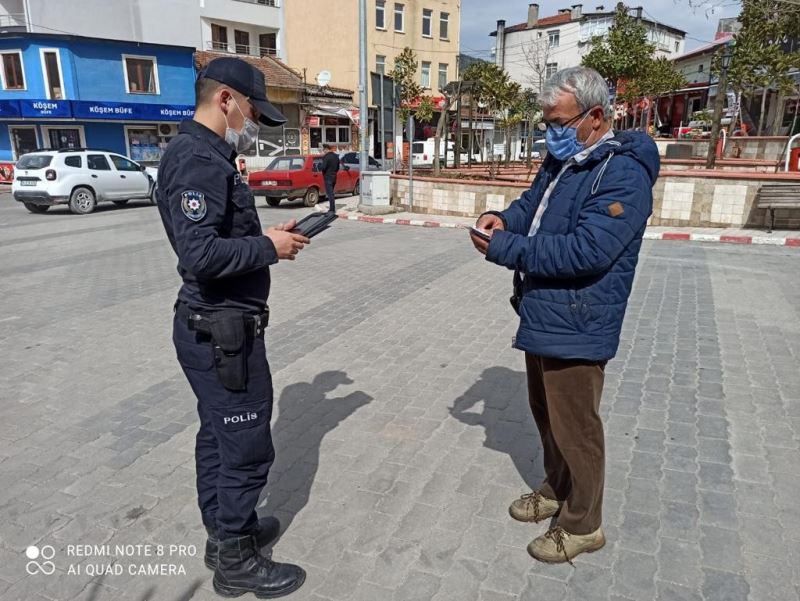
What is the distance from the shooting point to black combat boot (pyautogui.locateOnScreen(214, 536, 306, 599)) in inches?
93.5

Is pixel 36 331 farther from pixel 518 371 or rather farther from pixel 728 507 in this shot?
pixel 728 507

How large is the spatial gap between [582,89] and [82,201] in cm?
1667

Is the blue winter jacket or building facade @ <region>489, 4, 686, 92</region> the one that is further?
building facade @ <region>489, 4, 686, 92</region>

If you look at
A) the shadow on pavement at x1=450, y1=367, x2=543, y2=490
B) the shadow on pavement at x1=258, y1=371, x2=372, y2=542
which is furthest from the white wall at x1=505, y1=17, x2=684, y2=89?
the shadow on pavement at x1=258, y1=371, x2=372, y2=542

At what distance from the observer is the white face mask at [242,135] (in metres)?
2.24

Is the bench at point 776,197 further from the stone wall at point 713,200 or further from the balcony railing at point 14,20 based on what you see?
the balcony railing at point 14,20

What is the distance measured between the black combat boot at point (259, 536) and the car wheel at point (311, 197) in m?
15.5

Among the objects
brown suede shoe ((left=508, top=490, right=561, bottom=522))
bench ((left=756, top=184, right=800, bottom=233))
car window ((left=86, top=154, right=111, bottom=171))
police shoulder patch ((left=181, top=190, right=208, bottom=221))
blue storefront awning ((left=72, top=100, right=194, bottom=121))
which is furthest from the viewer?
blue storefront awning ((left=72, top=100, right=194, bottom=121))

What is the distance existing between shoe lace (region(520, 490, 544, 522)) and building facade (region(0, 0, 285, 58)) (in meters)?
31.7

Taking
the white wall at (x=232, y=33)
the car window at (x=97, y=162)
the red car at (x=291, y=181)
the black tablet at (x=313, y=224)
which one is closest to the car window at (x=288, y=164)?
the red car at (x=291, y=181)

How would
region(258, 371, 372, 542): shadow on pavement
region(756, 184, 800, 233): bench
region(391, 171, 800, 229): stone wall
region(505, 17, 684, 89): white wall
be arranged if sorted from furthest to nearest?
1. region(505, 17, 684, 89): white wall
2. region(391, 171, 800, 229): stone wall
3. region(756, 184, 800, 233): bench
4. region(258, 371, 372, 542): shadow on pavement

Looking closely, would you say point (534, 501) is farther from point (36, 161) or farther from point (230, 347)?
point (36, 161)

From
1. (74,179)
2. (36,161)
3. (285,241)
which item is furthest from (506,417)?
(36,161)
